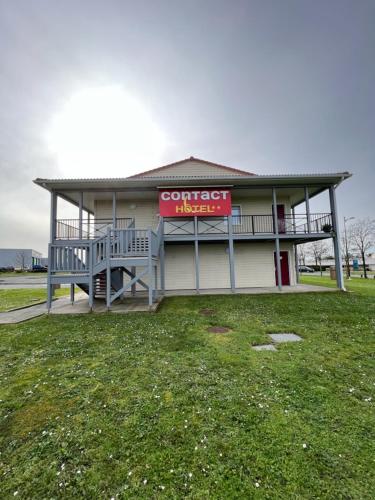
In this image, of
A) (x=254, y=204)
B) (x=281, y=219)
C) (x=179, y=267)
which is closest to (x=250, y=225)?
(x=254, y=204)

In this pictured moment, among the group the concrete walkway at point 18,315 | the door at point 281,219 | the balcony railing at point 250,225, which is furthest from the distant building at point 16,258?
the door at point 281,219

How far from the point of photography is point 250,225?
13.1 m

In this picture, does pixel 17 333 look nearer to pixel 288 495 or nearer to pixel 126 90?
pixel 288 495

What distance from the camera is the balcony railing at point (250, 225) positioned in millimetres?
12078

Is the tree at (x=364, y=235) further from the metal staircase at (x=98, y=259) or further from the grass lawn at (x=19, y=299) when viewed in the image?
the grass lawn at (x=19, y=299)

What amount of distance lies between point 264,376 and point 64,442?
2.66 metres

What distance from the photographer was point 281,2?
1089 cm

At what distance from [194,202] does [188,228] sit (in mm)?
1737

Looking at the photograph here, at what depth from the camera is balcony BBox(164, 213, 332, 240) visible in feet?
38.5

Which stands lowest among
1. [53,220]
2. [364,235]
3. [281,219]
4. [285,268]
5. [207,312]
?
[207,312]

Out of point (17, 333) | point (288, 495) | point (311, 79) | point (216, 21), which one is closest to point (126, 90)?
point (216, 21)

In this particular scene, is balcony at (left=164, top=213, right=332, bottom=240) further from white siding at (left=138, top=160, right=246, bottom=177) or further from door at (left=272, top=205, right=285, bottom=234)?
white siding at (left=138, top=160, right=246, bottom=177)

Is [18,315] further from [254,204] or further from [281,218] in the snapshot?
[281,218]

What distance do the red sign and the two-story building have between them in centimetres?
5
